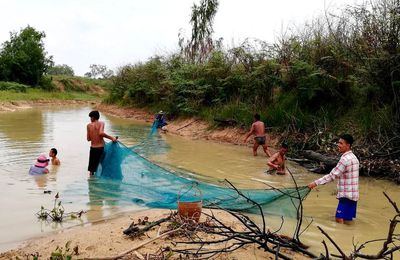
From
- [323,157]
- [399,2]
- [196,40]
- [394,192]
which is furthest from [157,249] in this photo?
[196,40]

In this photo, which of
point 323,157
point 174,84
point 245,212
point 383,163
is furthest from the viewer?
point 174,84

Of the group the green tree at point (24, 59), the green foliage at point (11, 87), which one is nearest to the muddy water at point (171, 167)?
the green foliage at point (11, 87)

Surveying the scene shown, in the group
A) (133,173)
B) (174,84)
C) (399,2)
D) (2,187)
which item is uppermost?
(399,2)

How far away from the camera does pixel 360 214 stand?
6.62m

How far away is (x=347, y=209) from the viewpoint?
235 inches

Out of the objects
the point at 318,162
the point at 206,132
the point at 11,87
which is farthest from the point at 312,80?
the point at 11,87

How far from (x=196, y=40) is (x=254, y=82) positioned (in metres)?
12.3

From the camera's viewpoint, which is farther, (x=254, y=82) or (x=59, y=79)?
(x=59, y=79)

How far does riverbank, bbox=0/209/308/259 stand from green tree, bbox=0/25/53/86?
153ft

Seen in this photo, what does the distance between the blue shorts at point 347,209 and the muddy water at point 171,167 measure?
144 millimetres

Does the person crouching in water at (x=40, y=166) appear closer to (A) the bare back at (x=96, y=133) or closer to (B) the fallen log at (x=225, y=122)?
(A) the bare back at (x=96, y=133)

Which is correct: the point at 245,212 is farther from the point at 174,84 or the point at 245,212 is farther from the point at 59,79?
the point at 59,79

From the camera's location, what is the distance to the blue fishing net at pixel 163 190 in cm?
572

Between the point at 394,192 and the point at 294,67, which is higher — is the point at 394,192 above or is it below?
below
